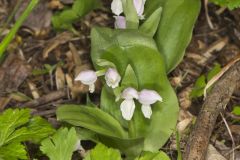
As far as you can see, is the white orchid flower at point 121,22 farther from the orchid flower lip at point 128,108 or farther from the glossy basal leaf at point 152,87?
the orchid flower lip at point 128,108

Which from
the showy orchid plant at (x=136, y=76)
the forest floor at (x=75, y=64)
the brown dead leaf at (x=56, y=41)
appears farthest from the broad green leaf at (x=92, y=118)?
the brown dead leaf at (x=56, y=41)

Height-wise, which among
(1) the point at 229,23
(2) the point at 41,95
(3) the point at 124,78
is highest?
A: (3) the point at 124,78

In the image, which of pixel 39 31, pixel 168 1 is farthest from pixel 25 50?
pixel 168 1

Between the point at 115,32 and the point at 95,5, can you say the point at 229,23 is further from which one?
the point at 115,32

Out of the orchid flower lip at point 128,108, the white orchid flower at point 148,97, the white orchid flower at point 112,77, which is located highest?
the white orchid flower at point 112,77

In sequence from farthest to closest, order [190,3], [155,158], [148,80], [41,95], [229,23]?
[229,23]
[41,95]
[190,3]
[148,80]
[155,158]

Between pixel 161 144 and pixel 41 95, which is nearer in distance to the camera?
pixel 161 144

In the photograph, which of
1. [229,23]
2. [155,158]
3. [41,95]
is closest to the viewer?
[155,158]

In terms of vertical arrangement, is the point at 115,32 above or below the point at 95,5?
above
